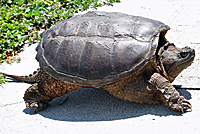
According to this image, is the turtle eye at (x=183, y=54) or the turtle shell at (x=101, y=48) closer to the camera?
the turtle shell at (x=101, y=48)

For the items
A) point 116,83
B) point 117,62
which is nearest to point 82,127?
point 116,83

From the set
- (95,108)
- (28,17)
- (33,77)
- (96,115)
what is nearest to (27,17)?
(28,17)

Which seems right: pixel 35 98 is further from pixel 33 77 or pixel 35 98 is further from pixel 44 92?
pixel 33 77

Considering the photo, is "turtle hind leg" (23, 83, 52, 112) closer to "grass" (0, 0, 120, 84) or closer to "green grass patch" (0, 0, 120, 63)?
"grass" (0, 0, 120, 84)

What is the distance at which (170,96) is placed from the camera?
2916mm

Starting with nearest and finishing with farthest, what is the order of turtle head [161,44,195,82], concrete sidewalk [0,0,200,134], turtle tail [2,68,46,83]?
concrete sidewalk [0,0,200,134], turtle head [161,44,195,82], turtle tail [2,68,46,83]

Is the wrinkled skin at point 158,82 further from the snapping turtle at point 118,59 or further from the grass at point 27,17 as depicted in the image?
the grass at point 27,17

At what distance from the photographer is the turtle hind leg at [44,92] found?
3.28 metres

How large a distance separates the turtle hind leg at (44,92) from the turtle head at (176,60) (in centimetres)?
104

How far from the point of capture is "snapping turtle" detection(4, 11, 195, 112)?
9.55 feet

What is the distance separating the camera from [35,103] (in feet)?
11.1

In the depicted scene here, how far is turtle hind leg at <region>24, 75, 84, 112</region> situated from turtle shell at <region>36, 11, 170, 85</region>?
155mm

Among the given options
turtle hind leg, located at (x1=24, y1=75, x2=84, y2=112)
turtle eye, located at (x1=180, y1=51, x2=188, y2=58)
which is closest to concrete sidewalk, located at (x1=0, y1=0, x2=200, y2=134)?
turtle hind leg, located at (x1=24, y1=75, x2=84, y2=112)

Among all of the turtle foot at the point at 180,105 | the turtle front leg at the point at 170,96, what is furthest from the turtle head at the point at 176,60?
the turtle foot at the point at 180,105
